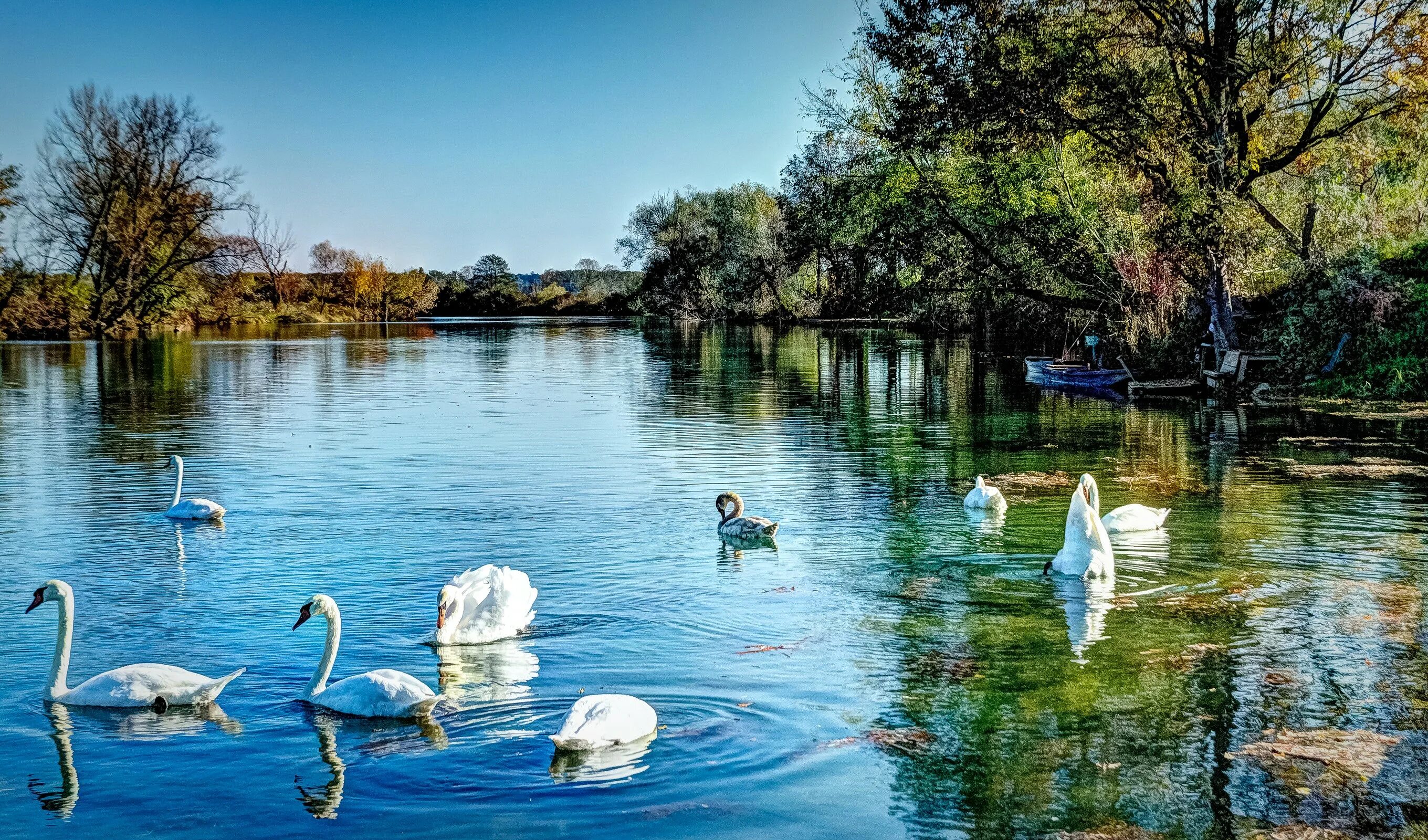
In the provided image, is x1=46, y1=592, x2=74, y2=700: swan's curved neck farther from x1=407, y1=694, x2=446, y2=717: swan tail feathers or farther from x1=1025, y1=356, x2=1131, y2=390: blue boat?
x1=1025, y1=356, x2=1131, y2=390: blue boat

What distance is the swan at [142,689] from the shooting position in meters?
9.28

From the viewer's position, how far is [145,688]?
9.32 meters

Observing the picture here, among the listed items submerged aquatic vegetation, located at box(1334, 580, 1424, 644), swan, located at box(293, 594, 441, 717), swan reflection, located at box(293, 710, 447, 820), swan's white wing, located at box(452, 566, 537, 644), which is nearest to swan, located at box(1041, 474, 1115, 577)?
submerged aquatic vegetation, located at box(1334, 580, 1424, 644)

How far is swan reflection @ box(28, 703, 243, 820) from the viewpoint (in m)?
8.84

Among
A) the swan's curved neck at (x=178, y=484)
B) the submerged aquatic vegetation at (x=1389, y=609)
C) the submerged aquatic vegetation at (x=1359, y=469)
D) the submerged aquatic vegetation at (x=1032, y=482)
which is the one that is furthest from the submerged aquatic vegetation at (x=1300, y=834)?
the swan's curved neck at (x=178, y=484)

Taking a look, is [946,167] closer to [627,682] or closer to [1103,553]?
[1103,553]

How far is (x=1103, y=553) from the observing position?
42.7ft

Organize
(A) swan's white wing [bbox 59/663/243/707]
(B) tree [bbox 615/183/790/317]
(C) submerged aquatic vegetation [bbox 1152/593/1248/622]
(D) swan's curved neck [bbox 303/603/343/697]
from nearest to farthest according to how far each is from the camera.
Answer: (A) swan's white wing [bbox 59/663/243/707] < (D) swan's curved neck [bbox 303/603/343/697] < (C) submerged aquatic vegetation [bbox 1152/593/1248/622] < (B) tree [bbox 615/183/790/317]

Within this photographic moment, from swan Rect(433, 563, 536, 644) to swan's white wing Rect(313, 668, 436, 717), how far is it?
1635 millimetres

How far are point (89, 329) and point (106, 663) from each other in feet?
260

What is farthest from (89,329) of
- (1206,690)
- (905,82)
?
(1206,690)

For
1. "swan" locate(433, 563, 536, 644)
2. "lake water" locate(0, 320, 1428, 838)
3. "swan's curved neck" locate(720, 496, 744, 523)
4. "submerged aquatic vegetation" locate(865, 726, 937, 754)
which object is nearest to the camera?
"lake water" locate(0, 320, 1428, 838)

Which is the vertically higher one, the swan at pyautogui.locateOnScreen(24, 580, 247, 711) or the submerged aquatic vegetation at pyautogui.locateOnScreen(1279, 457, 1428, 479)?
the submerged aquatic vegetation at pyautogui.locateOnScreen(1279, 457, 1428, 479)

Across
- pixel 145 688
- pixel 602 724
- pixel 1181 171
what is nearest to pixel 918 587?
pixel 602 724
